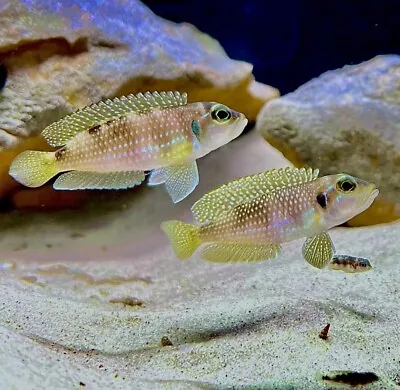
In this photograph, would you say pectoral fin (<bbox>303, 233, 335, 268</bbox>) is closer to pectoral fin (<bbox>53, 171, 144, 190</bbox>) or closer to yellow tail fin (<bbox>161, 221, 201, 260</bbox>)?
yellow tail fin (<bbox>161, 221, 201, 260</bbox>)

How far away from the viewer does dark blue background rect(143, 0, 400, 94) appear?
4.23m

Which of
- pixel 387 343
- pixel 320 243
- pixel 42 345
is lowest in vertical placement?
pixel 387 343

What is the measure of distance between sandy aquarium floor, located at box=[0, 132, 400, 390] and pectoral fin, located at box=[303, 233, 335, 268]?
1.22 feet

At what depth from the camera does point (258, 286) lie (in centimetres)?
295

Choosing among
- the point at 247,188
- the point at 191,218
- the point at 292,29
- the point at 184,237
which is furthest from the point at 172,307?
the point at 292,29

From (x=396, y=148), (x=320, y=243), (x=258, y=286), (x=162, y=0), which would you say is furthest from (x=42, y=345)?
(x=162, y=0)

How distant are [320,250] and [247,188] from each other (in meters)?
0.36

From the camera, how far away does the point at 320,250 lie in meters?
2.04

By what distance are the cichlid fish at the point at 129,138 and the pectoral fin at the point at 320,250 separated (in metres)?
0.52

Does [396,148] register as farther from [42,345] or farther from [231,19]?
[42,345]

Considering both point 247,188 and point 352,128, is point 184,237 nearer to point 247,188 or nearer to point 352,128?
point 247,188

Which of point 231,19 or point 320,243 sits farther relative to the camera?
point 231,19

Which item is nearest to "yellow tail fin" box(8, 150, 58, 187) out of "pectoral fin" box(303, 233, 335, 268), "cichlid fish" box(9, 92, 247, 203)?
Result: "cichlid fish" box(9, 92, 247, 203)

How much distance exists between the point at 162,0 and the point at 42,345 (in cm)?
318
